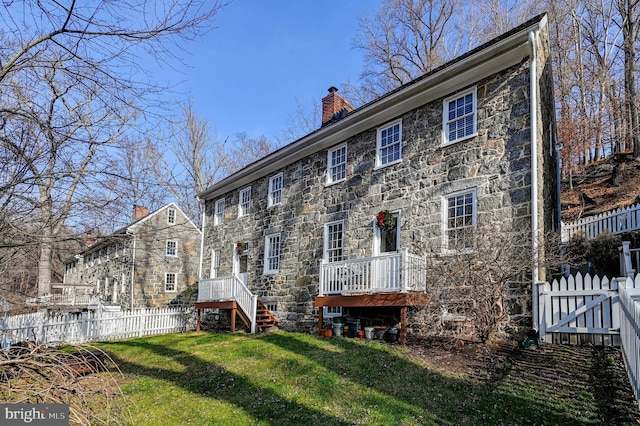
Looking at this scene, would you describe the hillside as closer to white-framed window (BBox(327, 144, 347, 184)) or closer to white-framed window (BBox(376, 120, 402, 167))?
white-framed window (BBox(376, 120, 402, 167))

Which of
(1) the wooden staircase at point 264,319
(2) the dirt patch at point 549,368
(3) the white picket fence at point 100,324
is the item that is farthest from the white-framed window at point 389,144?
(3) the white picket fence at point 100,324

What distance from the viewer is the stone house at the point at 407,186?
331 inches

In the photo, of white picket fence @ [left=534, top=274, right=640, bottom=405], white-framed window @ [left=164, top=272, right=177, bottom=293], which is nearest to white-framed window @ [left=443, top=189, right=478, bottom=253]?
white picket fence @ [left=534, top=274, right=640, bottom=405]

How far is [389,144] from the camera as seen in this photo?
11039 millimetres

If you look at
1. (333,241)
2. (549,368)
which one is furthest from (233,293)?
(549,368)

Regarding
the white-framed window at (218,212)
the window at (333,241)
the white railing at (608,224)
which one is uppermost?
the white-framed window at (218,212)

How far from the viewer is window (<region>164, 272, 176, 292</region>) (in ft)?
81.9

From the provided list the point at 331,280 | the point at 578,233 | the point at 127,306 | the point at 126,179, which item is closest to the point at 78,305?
the point at 127,306

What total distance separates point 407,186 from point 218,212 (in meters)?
10.5

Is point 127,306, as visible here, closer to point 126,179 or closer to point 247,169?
point 247,169

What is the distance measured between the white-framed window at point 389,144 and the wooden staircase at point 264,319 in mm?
6191

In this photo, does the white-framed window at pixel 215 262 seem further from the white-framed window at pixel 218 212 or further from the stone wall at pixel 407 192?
the stone wall at pixel 407 192

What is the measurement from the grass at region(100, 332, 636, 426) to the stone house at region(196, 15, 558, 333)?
204 cm

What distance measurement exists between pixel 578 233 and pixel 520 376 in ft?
33.2
